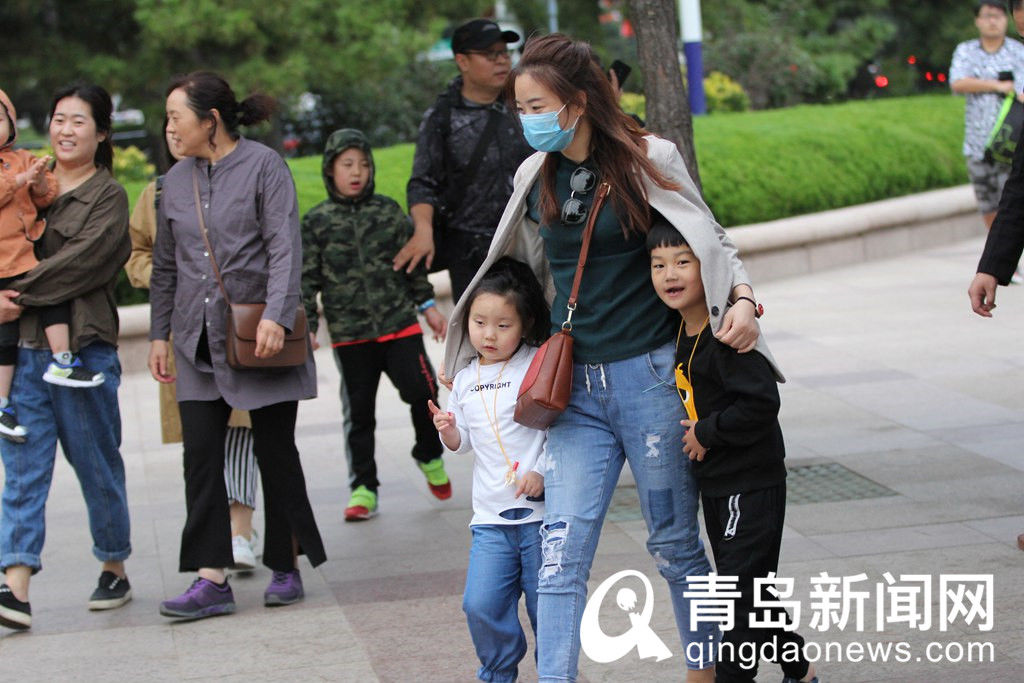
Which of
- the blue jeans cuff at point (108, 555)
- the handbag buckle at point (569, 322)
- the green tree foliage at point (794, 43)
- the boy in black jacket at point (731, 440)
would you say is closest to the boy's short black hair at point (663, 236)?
the boy in black jacket at point (731, 440)

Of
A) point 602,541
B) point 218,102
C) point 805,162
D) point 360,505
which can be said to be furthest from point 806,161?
point 218,102

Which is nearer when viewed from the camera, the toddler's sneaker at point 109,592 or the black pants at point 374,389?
the toddler's sneaker at point 109,592

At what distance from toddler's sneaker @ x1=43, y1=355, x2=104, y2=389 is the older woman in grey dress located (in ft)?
0.99

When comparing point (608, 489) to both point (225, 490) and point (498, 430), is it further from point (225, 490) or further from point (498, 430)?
point (225, 490)

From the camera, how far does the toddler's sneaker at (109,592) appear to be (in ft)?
18.0

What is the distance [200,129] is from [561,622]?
7.70ft

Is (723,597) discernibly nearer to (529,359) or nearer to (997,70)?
(529,359)

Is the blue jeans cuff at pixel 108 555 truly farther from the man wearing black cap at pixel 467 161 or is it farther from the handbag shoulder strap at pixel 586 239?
the handbag shoulder strap at pixel 586 239

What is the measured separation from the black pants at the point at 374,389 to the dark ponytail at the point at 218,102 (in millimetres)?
1338

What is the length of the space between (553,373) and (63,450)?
2381mm

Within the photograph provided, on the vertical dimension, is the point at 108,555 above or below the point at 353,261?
below

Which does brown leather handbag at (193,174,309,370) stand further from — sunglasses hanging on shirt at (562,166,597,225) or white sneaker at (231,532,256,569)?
sunglasses hanging on shirt at (562,166,597,225)

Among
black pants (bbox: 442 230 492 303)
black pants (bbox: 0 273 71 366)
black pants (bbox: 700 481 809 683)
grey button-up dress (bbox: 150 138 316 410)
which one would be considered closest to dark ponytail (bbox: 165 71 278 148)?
grey button-up dress (bbox: 150 138 316 410)

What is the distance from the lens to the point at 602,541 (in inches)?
235
